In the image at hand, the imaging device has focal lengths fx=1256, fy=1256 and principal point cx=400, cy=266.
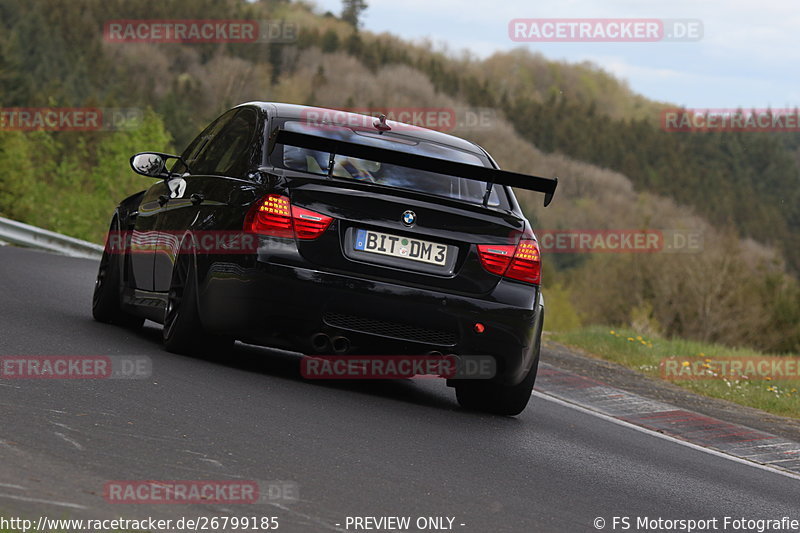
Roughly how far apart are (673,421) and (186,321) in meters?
3.75

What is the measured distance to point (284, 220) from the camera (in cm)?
704

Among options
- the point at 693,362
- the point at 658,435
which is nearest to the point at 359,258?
the point at 658,435

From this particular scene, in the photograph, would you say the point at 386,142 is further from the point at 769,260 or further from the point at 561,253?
the point at 561,253

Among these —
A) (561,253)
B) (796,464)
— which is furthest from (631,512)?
(561,253)

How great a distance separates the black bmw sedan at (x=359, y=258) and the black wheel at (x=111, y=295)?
5.23 ft

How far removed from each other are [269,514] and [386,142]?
3.85 metres

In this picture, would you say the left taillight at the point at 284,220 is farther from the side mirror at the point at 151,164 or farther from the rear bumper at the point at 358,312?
the side mirror at the point at 151,164

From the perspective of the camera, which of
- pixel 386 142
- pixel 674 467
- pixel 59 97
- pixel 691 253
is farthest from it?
pixel 59 97

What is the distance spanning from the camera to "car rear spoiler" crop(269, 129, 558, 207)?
22.9 ft

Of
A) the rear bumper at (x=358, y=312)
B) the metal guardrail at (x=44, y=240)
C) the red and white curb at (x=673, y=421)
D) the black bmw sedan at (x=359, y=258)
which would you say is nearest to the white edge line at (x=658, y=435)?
the red and white curb at (x=673, y=421)

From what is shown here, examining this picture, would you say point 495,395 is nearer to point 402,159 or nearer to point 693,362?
point 402,159

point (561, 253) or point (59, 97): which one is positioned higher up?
point (59, 97)

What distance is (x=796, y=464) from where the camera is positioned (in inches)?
315

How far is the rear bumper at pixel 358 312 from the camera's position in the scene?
7008 mm
